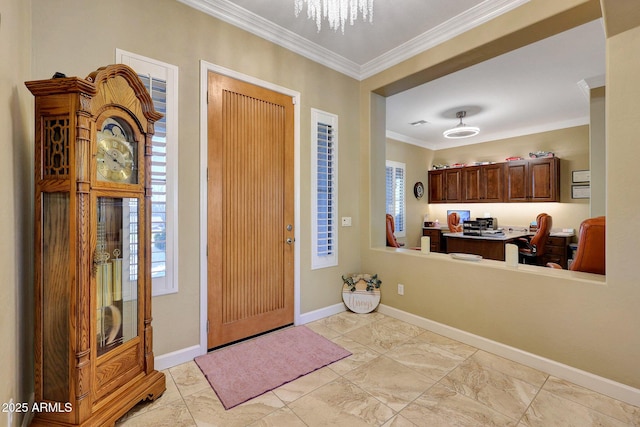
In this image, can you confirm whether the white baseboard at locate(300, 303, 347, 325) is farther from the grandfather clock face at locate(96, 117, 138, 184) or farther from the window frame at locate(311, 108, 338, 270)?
the grandfather clock face at locate(96, 117, 138, 184)

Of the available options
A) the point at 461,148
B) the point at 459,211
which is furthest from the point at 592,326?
the point at 461,148

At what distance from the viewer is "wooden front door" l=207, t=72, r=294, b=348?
249 cm

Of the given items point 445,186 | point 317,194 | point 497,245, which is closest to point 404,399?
point 317,194

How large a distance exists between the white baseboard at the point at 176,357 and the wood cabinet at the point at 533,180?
646 centimetres

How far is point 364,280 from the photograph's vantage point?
3451 mm

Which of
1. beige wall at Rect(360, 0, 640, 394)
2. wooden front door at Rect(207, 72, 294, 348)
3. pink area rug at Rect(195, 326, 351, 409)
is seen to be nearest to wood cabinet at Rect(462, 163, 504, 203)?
beige wall at Rect(360, 0, 640, 394)

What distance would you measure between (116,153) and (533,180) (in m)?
6.97

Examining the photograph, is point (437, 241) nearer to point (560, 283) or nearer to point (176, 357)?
point (560, 283)

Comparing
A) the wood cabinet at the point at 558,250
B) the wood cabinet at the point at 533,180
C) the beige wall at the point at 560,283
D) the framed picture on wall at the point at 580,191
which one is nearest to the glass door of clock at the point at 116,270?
the beige wall at the point at 560,283

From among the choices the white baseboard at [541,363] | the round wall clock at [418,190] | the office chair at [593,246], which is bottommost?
the white baseboard at [541,363]

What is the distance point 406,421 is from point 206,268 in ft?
6.06

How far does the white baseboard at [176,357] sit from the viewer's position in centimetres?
217

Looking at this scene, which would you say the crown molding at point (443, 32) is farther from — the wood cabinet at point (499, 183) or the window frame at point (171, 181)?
the wood cabinet at point (499, 183)

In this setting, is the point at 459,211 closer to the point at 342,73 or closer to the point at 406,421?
the point at 342,73
